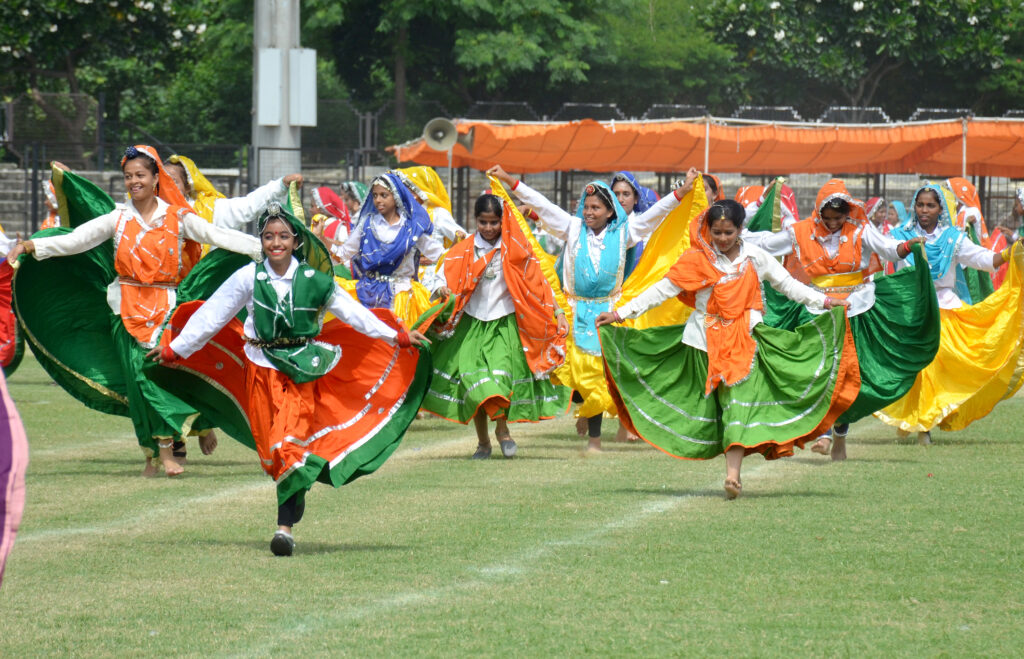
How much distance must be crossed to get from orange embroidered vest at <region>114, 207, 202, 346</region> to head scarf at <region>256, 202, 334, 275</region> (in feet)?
7.21

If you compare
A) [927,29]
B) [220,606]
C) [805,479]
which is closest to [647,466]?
[805,479]

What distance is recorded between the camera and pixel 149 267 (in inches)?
385

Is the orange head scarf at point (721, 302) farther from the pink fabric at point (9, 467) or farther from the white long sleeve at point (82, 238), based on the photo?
the pink fabric at point (9, 467)

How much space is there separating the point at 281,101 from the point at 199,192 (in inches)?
312

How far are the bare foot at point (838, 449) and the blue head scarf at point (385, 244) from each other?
11.1 ft

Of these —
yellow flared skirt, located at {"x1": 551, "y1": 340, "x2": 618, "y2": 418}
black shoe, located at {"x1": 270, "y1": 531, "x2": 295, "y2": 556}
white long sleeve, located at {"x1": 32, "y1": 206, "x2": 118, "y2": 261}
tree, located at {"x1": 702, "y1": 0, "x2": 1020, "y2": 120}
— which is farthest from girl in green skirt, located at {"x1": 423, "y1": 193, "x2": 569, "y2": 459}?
tree, located at {"x1": 702, "y1": 0, "x2": 1020, "y2": 120}

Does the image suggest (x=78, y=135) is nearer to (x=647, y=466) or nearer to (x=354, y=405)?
(x=647, y=466)

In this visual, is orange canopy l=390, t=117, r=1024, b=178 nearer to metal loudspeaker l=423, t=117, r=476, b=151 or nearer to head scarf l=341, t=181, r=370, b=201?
metal loudspeaker l=423, t=117, r=476, b=151

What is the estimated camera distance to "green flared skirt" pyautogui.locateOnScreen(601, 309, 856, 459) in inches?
355

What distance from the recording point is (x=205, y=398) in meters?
7.84

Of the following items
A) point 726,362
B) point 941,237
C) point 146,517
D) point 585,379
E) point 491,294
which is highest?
point 941,237

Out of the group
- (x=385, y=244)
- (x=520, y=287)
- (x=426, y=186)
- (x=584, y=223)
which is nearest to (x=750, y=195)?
(x=426, y=186)

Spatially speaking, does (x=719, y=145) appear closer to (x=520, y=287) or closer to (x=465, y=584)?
(x=520, y=287)

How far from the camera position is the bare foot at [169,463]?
982cm
